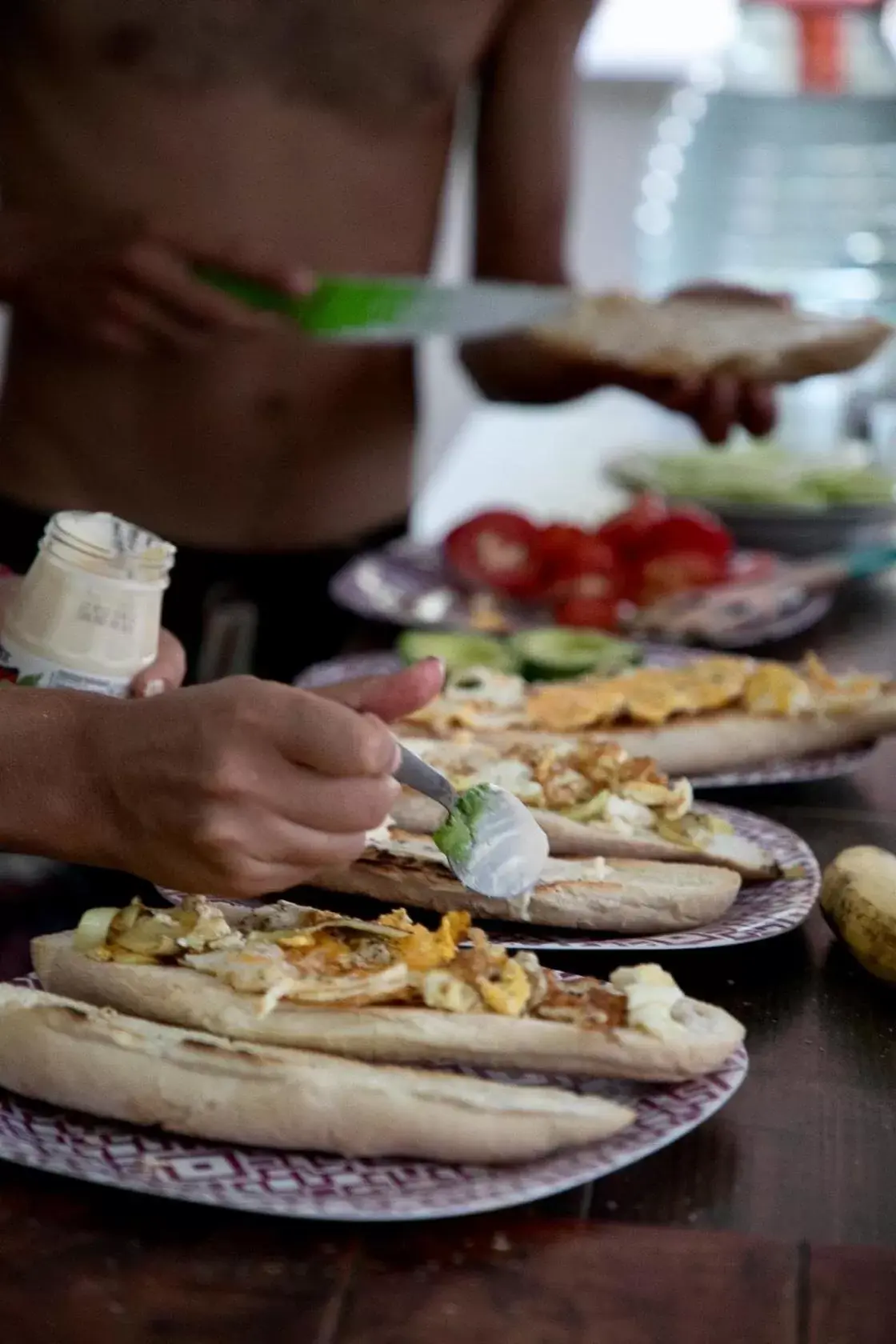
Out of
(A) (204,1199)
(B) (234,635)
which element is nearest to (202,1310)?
(A) (204,1199)

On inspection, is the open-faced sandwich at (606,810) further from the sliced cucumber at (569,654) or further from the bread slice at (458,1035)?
the sliced cucumber at (569,654)

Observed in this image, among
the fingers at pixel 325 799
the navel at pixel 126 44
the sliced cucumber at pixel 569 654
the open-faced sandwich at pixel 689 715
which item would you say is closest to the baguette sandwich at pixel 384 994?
the fingers at pixel 325 799

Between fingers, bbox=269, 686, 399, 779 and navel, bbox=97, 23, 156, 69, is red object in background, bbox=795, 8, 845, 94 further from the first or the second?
fingers, bbox=269, 686, 399, 779

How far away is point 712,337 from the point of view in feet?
8.32

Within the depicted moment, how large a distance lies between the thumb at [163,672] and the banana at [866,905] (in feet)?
2.04

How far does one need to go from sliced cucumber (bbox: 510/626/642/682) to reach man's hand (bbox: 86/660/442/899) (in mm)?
1036

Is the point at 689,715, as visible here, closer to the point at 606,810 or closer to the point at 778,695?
the point at 778,695

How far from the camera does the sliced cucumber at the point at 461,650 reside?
230 cm

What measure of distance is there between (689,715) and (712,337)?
30.9 inches

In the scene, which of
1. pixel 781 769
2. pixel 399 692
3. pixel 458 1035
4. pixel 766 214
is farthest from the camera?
pixel 766 214

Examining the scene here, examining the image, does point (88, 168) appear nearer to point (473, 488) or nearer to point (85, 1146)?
point (473, 488)

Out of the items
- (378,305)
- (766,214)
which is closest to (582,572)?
(378,305)

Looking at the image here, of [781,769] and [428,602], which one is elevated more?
[781,769]

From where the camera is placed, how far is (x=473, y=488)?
3.96 meters
